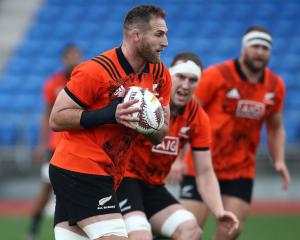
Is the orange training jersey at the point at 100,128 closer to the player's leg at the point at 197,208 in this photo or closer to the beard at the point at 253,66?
the player's leg at the point at 197,208

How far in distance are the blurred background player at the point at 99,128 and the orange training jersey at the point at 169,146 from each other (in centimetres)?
105

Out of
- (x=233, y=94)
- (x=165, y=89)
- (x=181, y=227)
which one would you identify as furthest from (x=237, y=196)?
(x=165, y=89)

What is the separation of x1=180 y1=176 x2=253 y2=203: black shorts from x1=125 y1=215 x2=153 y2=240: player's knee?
1546 millimetres

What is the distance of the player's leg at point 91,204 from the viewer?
511 centimetres

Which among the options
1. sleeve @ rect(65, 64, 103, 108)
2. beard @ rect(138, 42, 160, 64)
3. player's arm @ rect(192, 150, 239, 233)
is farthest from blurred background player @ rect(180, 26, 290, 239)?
sleeve @ rect(65, 64, 103, 108)

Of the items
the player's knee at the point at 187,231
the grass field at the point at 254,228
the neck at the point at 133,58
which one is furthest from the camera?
the grass field at the point at 254,228

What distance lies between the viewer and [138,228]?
585 centimetres

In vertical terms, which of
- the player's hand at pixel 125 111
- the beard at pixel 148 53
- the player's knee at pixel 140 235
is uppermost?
the beard at pixel 148 53

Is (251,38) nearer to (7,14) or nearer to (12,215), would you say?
(12,215)

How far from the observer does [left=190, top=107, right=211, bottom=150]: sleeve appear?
639 cm

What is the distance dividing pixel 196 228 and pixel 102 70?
168 cm

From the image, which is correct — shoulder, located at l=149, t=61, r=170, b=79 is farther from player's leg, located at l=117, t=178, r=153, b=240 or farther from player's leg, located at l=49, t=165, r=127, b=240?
player's leg, located at l=117, t=178, r=153, b=240

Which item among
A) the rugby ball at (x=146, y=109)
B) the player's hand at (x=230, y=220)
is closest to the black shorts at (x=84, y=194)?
the rugby ball at (x=146, y=109)

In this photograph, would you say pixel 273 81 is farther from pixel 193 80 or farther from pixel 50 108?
pixel 50 108
